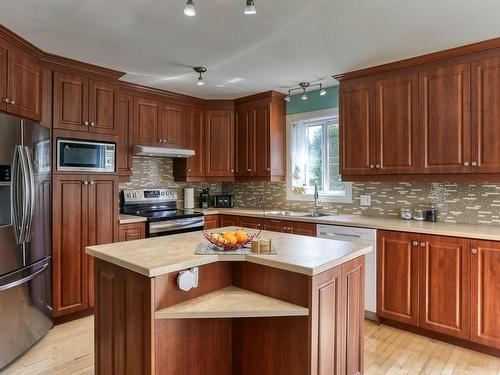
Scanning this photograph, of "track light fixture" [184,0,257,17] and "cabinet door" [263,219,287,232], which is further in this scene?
"cabinet door" [263,219,287,232]

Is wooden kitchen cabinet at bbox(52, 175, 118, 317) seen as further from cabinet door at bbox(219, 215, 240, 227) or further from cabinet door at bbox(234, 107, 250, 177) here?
cabinet door at bbox(234, 107, 250, 177)

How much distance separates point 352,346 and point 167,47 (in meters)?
2.56

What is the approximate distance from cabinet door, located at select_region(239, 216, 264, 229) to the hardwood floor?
1.57m

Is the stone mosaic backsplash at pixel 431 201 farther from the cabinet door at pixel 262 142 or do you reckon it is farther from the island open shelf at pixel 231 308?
the island open shelf at pixel 231 308

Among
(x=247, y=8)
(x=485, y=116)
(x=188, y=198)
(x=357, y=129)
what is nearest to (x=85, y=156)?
(x=188, y=198)

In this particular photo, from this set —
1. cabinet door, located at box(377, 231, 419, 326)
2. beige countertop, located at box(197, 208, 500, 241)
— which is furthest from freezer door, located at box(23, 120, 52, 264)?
cabinet door, located at box(377, 231, 419, 326)

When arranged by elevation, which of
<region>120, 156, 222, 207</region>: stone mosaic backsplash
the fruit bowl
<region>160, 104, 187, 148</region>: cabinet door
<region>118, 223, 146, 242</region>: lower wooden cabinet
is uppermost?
<region>160, 104, 187, 148</region>: cabinet door

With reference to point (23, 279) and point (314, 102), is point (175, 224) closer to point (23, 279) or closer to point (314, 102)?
point (23, 279)

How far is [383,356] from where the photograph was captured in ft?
8.21

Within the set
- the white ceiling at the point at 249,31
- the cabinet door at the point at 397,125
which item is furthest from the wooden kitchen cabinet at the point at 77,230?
the cabinet door at the point at 397,125

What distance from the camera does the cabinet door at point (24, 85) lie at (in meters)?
2.51

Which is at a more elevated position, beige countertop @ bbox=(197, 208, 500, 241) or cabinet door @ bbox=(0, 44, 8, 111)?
cabinet door @ bbox=(0, 44, 8, 111)

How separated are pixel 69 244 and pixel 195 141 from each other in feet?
6.67

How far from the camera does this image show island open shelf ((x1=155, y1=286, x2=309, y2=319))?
1.62m
